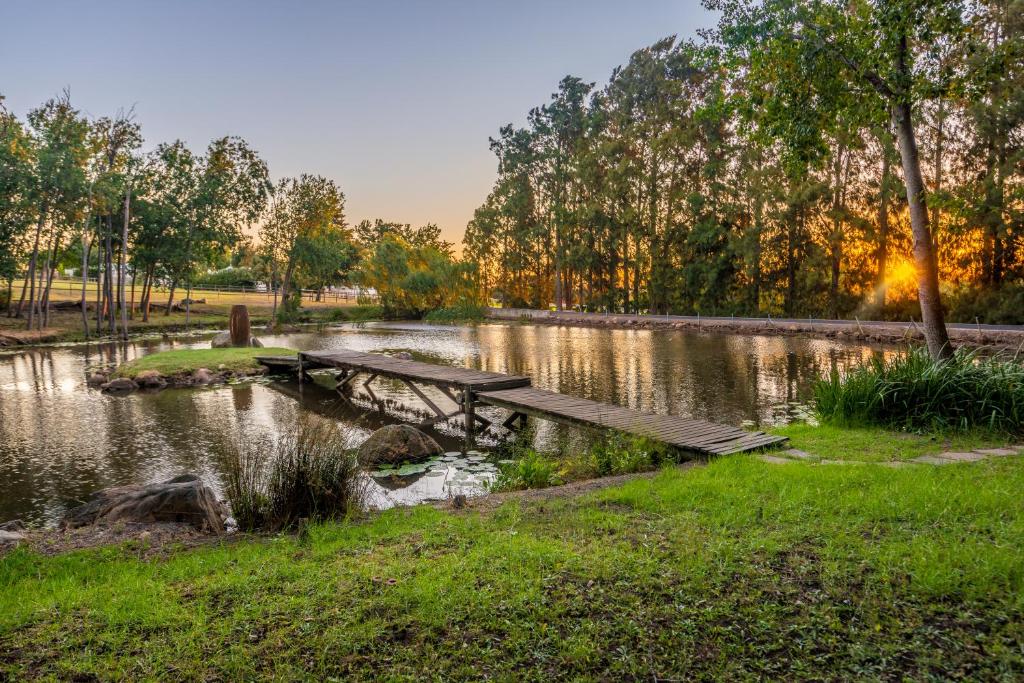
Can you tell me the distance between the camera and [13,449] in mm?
8469

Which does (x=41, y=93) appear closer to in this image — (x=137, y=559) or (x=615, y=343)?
(x=615, y=343)

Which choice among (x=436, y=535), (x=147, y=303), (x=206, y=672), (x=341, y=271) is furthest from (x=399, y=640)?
(x=341, y=271)

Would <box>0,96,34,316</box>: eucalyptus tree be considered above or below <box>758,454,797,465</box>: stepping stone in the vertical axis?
above

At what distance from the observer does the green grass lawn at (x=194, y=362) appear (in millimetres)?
14516

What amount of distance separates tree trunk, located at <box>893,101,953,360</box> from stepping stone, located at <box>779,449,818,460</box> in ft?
12.7

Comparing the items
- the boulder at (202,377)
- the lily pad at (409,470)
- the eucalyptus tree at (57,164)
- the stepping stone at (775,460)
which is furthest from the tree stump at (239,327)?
the stepping stone at (775,460)

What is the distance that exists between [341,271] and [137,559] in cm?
5182

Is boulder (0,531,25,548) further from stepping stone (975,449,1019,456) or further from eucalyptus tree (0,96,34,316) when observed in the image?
eucalyptus tree (0,96,34,316)

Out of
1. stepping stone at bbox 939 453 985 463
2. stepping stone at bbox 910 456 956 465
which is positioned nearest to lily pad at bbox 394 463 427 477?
stepping stone at bbox 910 456 956 465

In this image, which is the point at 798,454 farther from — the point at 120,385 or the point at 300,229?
the point at 300,229

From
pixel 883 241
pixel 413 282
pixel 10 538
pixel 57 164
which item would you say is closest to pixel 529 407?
pixel 10 538

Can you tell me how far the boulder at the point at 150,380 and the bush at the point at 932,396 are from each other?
528 inches

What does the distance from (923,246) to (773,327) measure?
17.5m

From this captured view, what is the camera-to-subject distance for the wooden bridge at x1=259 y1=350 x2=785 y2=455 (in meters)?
6.56
